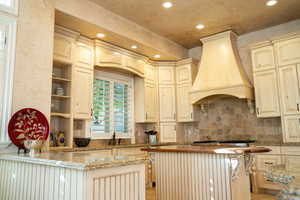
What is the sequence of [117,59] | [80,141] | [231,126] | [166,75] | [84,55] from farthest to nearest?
1. [166,75]
2. [231,126]
3. [117,59]
4. [84,55]
5. [80,141]

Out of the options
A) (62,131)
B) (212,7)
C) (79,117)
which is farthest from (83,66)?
(212,7)

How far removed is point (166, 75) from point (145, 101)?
36.1 inches

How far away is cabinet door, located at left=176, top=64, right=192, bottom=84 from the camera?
5696mm

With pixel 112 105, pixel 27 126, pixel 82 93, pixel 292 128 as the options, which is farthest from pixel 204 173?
pixel 112 105

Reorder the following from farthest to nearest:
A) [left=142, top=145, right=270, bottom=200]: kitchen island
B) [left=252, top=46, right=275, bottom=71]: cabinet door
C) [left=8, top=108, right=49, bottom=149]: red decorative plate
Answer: [left=252, top=46, right=275, bottom=71]: cabinet door < [left=142, top=145, right=270, bottom=200]: kitchen island < [left=8, top=108, right=49, bottom=149]: red decorative plate

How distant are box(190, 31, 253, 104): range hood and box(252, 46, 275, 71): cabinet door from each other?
1.08 feet

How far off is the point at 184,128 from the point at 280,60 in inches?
103

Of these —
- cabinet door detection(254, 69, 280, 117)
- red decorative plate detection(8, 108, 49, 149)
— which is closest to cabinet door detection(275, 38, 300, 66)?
cabinet door detection(254, 69, 280, 117)

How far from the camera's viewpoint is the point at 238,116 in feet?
17.1

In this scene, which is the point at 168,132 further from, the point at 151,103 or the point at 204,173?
the point at 204,173

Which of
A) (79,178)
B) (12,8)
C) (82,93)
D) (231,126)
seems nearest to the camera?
(79,178)

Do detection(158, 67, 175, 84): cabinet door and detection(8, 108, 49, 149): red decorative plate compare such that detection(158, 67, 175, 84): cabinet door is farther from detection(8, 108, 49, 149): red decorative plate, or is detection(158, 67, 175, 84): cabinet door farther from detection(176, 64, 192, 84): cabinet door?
detection(8, 108, 49, 149): red decorative plate

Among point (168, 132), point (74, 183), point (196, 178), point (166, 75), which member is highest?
point (166, 75)

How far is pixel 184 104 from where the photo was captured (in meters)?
Answer: 5.68
